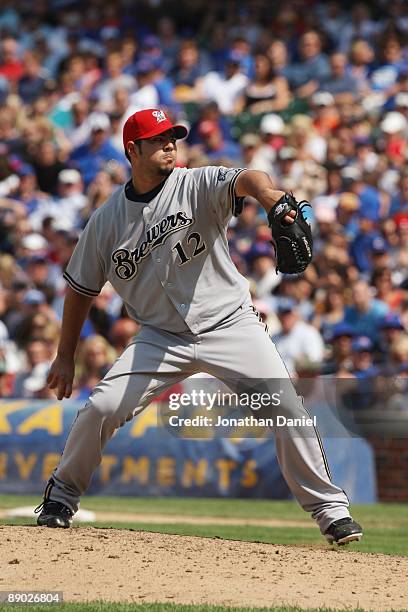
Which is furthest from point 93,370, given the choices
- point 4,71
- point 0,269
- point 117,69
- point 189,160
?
point 4,71

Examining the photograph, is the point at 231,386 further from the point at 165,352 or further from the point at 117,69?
the point at 117,69

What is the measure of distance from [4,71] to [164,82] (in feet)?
10.4

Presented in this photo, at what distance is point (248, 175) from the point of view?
19.6ft

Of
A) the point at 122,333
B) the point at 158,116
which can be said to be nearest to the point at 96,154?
the point at 122,333

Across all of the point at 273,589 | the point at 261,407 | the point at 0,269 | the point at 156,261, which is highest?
the point at 0,269

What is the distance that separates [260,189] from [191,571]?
1913 millimetres

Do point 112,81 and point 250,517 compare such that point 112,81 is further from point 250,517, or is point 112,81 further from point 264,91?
point 250,517

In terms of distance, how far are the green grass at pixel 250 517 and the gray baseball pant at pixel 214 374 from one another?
1.98 ft

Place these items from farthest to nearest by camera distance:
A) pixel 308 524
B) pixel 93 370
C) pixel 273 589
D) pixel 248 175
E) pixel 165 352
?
pixel 93 370
pixel 308 524
pixel 165 352
pixel 248 175
pixel 273 589

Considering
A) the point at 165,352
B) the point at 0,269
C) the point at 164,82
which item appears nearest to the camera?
the point at 165,352

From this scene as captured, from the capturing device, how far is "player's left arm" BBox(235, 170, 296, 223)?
5707mm

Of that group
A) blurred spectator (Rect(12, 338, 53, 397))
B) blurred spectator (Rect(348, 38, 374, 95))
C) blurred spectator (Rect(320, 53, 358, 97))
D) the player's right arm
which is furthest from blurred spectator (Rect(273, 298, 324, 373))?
blurred spectator (Rect(348, 38, 374, 95))

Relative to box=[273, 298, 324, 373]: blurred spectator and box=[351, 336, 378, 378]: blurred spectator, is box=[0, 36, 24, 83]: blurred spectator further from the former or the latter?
box=[351, 336, 378, 378]: blurred spectator

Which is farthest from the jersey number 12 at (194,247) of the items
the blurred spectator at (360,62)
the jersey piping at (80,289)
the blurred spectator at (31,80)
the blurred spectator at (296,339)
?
the blurred spectator at (31,80)
